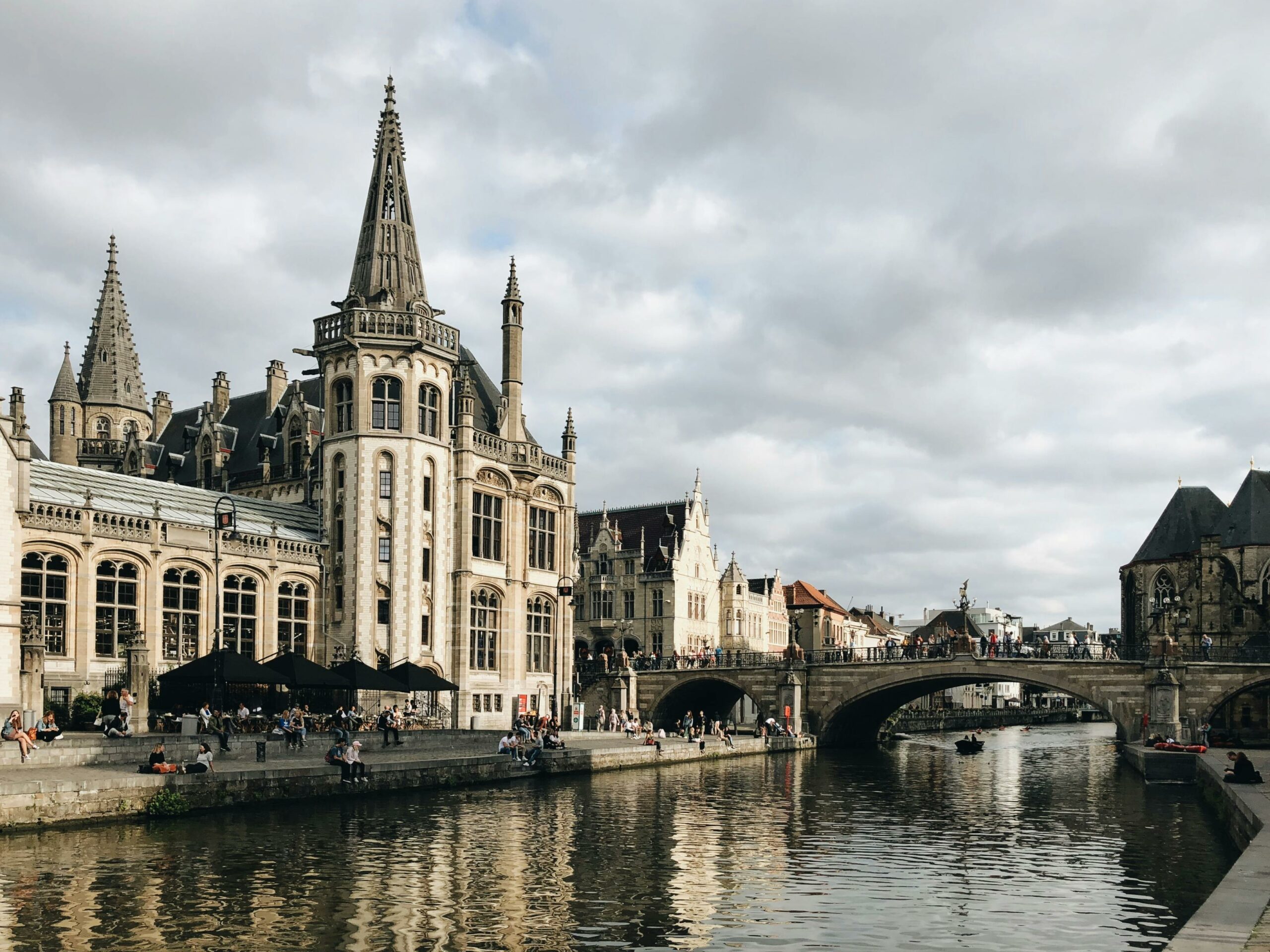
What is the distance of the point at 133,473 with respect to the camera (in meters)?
72.1

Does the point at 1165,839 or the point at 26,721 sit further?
the point at 26,721

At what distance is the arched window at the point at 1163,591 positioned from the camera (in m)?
95.2

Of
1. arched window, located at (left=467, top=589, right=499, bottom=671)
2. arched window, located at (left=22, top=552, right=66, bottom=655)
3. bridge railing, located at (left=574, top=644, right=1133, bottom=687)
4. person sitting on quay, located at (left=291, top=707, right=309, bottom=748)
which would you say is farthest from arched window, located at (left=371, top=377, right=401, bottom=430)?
bridge railing, located at (left=574, top=644, right=1133, bottom=687)

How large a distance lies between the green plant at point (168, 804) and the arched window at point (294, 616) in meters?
25.2

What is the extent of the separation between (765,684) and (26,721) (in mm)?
44382

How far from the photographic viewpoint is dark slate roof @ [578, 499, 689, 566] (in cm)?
9875

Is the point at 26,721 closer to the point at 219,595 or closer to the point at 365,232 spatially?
the point at 219,595

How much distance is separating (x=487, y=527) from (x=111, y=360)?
30.2 m

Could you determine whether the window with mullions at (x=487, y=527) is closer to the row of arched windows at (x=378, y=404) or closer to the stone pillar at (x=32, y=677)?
the row of arched windows at (x=378, y=404)

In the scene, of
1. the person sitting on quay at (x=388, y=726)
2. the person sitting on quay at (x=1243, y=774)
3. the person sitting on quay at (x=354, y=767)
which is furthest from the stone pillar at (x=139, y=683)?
the person sitting on quay at (x=1243, y=774)

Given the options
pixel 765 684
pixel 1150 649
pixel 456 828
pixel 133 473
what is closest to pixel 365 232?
pixel 133 473

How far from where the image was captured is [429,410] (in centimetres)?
6150

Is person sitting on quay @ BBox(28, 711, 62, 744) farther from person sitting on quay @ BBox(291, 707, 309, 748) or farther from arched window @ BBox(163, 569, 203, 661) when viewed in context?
arched window @ BBox(163, 569, 203, 661)

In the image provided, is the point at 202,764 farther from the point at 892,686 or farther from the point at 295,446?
the point at 892,686
